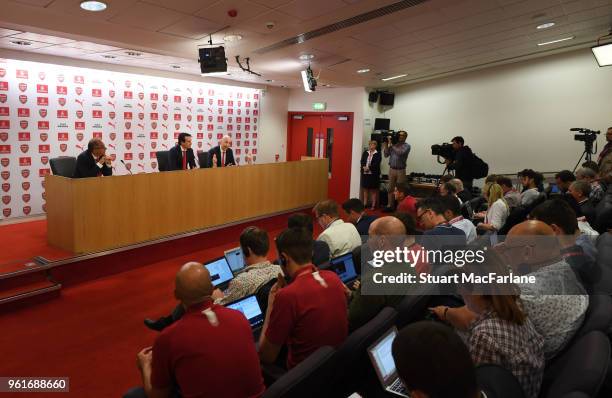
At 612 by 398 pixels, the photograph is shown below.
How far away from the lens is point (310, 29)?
4.46 m

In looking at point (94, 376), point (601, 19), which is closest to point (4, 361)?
point (94, 376)

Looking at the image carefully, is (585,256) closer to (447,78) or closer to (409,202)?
(409,202)

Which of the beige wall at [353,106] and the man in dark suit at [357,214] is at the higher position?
the beige wall at [353,106]

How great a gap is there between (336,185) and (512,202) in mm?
5139

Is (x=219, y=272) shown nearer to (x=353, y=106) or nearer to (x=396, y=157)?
(x=396, y=157)

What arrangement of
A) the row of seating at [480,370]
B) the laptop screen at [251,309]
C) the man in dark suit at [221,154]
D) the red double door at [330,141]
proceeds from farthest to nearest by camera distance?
the red double door at [330,141], the man in dark suit at [221,154], the laptop screen at [251,309], the row of seating at [480,370]

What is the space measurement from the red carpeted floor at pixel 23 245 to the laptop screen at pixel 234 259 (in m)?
2.33

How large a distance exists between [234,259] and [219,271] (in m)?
0.24

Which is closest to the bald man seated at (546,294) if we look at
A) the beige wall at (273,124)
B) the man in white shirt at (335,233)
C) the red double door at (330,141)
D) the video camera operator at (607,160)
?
the man in white shirt at (335,233)

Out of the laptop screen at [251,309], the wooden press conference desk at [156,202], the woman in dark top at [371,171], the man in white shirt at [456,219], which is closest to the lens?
the laptop screen at [251,309]

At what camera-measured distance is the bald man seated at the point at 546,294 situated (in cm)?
182

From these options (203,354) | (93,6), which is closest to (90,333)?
(203,354)

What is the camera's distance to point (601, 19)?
492cm

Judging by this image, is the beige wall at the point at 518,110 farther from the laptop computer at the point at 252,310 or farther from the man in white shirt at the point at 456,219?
the laptop computer at the point at 252,310
